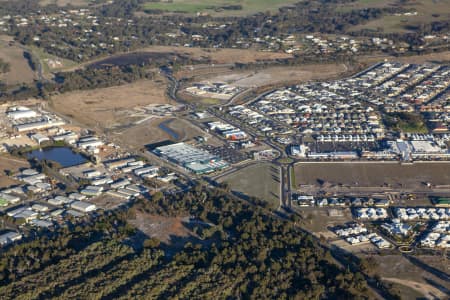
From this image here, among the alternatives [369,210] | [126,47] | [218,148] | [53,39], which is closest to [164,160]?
[218,148]

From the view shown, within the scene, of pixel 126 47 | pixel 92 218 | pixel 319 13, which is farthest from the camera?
pixel 319 13

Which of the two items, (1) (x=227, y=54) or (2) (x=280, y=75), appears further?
(1) (x=227, y=54)

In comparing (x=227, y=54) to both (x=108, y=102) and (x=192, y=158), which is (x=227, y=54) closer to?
(x=108, y=102)

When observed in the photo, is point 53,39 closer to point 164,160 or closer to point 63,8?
point 63,8

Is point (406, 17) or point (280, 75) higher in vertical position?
point (406, 17)

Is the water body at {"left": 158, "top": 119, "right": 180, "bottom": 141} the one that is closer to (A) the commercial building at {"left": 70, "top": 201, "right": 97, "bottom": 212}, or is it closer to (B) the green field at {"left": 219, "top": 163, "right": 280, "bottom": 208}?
(B) the green field at {"left": 219, "top": 163, "right": 280, "bottom": 208}

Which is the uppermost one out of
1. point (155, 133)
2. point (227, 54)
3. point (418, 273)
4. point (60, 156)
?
point (227, 54)

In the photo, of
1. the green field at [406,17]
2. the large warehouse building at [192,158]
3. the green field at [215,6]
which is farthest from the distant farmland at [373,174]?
the green field at [215,6]

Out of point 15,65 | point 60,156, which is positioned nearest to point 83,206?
point 60,156
